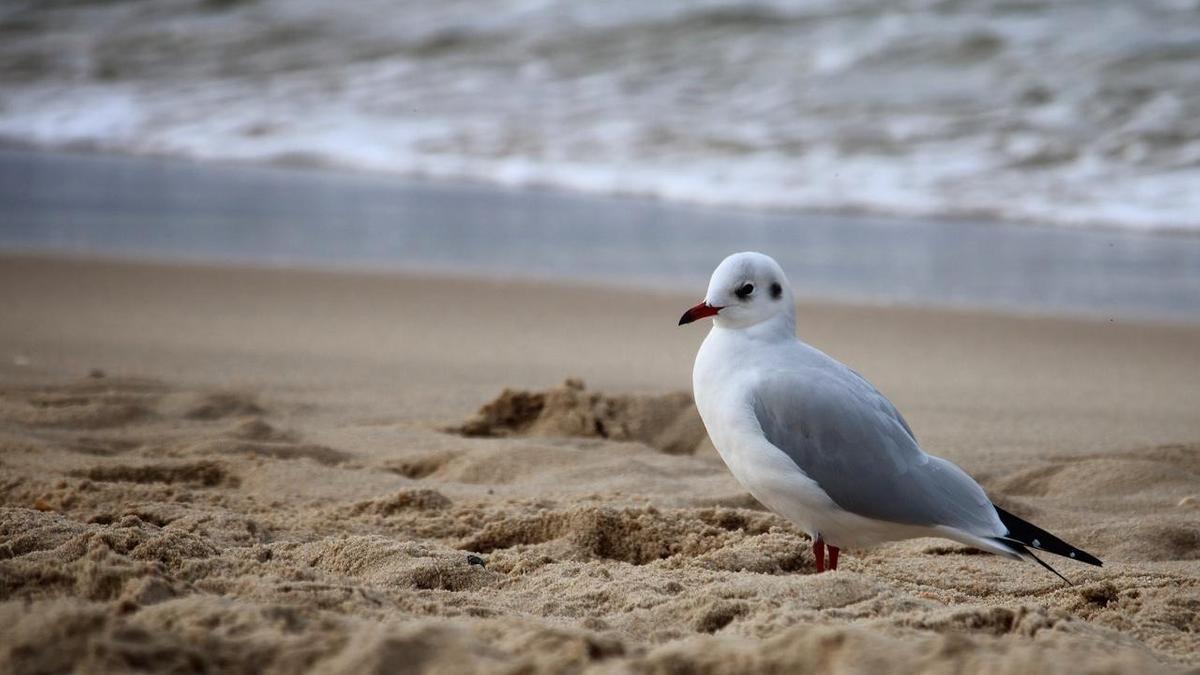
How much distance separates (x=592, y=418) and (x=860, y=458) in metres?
1.85

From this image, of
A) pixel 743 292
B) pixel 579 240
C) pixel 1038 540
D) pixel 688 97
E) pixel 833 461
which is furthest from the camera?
pixel 688 97

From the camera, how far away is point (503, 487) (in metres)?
4.43

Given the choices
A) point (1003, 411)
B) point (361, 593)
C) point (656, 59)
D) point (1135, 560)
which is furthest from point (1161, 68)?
point (361, 593)

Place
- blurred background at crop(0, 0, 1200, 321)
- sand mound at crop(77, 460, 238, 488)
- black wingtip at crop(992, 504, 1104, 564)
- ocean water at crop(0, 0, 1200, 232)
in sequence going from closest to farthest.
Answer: black wingtip at crop(992, 504, 1104, 564) < sand mound at crop(77, 460, 238, 488) < blurred background at crop(0, 0, 1200, 321) < ocean water at crop(0, 0, 1200, 232)

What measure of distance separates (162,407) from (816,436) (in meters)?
2.85

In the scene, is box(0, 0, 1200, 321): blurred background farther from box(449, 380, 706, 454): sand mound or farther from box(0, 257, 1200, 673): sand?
box(449, 380, 706, 454): sand mound

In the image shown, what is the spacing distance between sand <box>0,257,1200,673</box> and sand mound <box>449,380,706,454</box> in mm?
11

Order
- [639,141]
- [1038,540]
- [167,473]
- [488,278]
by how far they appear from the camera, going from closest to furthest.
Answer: [1038,540] < [167,473] < [488,278] < [639,141]

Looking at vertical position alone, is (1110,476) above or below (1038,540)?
below

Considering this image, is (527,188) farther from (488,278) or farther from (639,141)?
(488,278)

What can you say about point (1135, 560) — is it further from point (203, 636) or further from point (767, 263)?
point (203, 636)

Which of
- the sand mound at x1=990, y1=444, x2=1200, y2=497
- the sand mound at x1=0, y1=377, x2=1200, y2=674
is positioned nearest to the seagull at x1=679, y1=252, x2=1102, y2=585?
the sand mound at x1=0, y1=377, x2=1200, y2=674

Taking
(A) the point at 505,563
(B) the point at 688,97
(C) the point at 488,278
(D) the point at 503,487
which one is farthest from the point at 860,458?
(B) the point at 688,97

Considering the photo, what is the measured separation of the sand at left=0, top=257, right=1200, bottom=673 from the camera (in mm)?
2273
